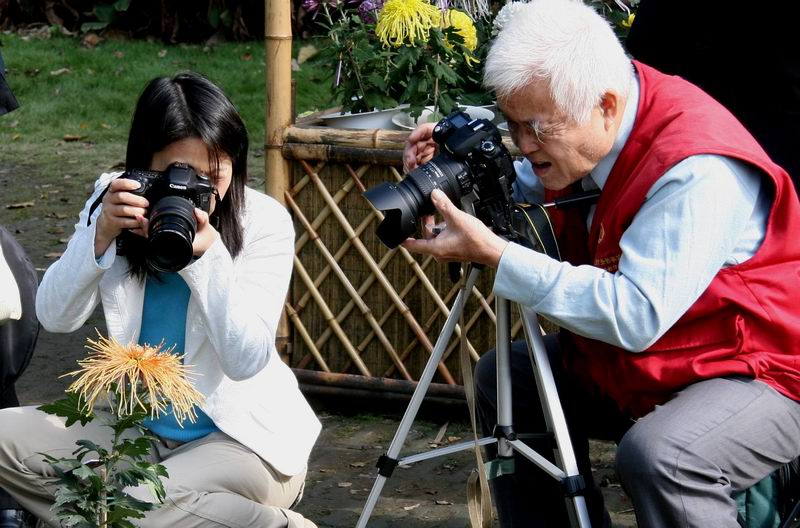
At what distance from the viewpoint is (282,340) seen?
13.0ft

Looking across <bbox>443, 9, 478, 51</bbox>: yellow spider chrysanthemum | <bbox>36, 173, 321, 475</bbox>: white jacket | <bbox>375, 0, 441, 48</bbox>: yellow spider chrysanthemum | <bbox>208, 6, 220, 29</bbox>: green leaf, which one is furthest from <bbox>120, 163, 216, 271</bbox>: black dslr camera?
<bbox>208, 6, 220, 29</bbox>: green leaf

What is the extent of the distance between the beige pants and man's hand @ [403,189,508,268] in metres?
0.64

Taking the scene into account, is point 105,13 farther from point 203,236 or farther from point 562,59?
point 562,59

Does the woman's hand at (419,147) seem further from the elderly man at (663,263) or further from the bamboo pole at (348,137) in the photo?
the bamboo pole at (348,137)

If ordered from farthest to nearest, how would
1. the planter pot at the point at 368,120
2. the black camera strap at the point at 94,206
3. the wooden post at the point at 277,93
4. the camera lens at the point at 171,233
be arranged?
the planter pot at the point at 368,120 → the wooden post at the point at 277,93 → the black camera strap at the point at 94,206 → the camera lens at the point at 171,233

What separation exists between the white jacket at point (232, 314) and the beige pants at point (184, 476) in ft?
0.18

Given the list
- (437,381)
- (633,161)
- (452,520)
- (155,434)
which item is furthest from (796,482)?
(437,381)

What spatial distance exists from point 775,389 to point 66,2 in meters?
8.90

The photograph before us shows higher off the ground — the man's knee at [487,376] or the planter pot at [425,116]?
the planter pot at [425,116]

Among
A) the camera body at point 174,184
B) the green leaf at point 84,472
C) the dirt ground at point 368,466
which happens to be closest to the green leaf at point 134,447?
the green leaf at point 84,472

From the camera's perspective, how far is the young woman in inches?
95.6

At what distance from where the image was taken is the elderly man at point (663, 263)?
2.23m

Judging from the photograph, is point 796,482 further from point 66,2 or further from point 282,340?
point 66,2

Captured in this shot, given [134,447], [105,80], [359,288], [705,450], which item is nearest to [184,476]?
[134,447]
